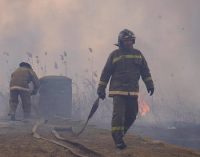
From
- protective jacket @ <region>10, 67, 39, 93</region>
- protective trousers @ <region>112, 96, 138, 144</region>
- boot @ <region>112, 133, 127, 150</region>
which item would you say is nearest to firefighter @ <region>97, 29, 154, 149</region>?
protective trousers @ <region>112, 96, 138, 144</region>

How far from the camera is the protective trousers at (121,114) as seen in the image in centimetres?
531

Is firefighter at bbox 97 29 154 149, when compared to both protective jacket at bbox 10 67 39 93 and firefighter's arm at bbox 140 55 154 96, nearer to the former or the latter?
firefighter's arm at bbox 140 55 154 96

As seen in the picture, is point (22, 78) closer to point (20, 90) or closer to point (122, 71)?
point (20, 90)

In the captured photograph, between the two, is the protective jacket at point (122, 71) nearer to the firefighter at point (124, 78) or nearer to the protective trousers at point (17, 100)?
the firefighter at point (124, 78)

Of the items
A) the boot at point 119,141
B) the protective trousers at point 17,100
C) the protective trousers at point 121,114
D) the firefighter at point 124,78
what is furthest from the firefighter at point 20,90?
the boot at point 119,141

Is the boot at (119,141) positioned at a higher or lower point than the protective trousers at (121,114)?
lower

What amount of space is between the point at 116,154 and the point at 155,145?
4.20ft

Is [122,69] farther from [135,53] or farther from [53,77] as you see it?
[53,77]

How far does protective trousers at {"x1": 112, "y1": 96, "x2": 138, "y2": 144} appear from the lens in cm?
531

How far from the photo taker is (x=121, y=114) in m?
5.38

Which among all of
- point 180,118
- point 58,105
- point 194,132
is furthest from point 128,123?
point 180,118

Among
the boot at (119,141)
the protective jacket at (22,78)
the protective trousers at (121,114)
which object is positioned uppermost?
the protective jacket at (22,78)

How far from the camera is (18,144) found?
18.3ft

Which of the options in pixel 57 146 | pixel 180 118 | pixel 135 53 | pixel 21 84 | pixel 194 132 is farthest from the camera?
pixel 180 118
